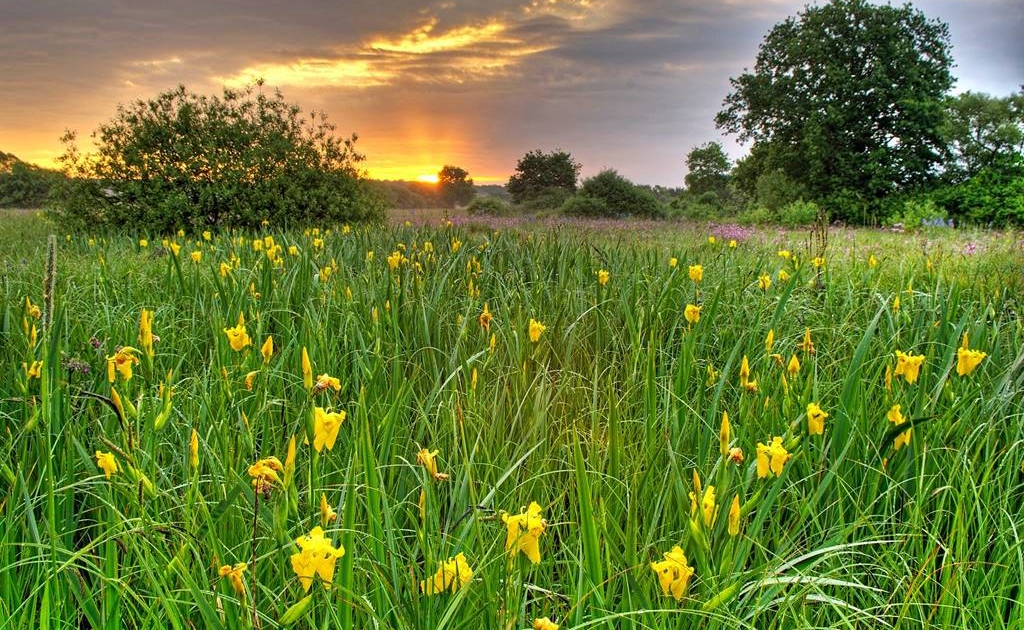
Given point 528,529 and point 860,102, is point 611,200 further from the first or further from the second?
point 528,529

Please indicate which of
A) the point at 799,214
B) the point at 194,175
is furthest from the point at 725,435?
the point at 799,214

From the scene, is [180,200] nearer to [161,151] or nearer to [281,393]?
[161,151]

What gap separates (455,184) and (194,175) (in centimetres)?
3859

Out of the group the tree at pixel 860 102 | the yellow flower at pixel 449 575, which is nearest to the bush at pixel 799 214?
the tree at pixel 860 102

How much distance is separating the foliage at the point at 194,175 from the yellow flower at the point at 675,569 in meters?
9.98

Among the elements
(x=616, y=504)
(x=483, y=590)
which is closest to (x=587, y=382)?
(x=616, y=504)

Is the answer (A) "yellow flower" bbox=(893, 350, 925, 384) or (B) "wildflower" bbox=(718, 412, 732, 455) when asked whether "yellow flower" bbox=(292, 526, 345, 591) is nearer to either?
(B) "wildflower" bbox=(718, 412, 732, 455)

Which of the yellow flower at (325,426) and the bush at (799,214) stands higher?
the bush at (799,214)

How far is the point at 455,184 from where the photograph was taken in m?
48.2

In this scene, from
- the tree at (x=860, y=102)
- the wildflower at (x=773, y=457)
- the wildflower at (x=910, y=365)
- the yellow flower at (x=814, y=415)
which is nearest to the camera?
the wildflower at (x=773, y=457)

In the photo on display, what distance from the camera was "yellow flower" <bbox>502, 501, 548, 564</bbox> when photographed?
38.4 inches

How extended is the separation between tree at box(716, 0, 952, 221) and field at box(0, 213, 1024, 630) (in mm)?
25134

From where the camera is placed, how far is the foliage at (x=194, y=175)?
10.0 metres

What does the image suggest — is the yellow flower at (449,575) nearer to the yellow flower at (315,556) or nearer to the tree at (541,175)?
the yellow flower at (315,556)
